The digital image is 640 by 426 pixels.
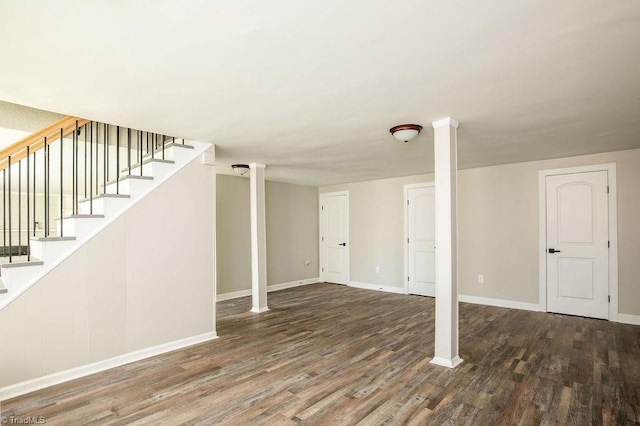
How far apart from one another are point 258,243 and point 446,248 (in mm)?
2914

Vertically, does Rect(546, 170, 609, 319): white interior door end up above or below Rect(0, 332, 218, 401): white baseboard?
above

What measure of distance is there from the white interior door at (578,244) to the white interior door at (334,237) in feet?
12.4

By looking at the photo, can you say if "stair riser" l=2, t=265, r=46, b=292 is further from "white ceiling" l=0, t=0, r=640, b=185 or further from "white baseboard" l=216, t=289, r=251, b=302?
"white baseboard" l=216, t=289, r=251, b=302

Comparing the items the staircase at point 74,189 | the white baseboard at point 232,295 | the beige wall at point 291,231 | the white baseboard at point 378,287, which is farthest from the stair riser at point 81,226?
the white baseboard at point 378,287

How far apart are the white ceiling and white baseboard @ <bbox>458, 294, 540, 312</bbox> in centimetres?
274

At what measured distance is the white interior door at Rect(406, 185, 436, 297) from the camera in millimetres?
6133

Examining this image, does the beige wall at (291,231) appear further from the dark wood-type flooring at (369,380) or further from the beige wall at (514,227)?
the dark wood-type flooring at (369,380)

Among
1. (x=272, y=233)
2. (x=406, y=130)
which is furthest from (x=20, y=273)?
(x=272, y=233)

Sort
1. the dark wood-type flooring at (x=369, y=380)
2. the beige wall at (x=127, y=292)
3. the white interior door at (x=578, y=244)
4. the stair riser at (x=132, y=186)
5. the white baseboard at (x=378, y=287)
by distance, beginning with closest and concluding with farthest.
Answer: the dark wood-type flooring at (x=369, y=380)
the beige wall at (x=127, y=292)
the stair riser at (x=132, y=186)
the white interior door at (x=578, y=244)
the white baseboard at (x=378, y=287)

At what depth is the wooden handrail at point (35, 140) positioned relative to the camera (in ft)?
8.93

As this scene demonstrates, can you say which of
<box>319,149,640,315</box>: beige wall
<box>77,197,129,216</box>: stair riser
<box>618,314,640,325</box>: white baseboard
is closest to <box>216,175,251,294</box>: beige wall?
<box>77,197,129,216</box>: stair riser

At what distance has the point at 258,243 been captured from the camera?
5.10 metres

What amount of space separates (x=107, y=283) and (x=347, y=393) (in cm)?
242

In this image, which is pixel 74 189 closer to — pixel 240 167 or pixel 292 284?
pixel 240 167
